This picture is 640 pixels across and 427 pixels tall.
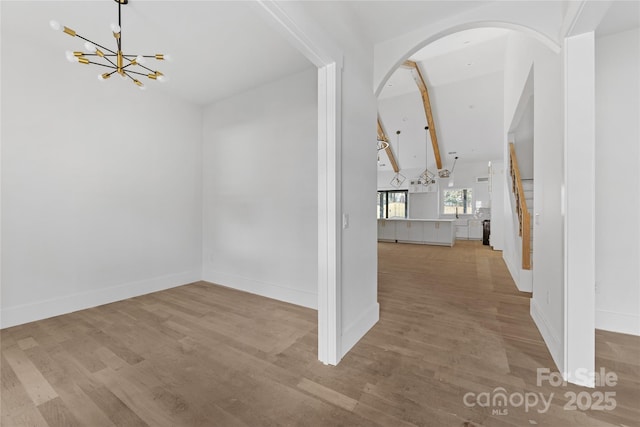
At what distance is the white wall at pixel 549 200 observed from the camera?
75.7 inches

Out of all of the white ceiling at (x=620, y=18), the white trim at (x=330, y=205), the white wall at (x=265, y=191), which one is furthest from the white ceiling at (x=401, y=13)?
the white ceiling at (x=620, y=18)

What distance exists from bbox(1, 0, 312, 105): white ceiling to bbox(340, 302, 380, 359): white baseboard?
2.46m

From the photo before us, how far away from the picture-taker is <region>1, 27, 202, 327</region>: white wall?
2.69 m

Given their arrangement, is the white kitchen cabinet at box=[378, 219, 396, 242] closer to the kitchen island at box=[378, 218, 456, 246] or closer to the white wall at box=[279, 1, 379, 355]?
the kitchen island at box=[378, 218, 456, 246]

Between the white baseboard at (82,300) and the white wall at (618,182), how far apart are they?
5.30m

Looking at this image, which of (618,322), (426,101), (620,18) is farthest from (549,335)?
(426,101)

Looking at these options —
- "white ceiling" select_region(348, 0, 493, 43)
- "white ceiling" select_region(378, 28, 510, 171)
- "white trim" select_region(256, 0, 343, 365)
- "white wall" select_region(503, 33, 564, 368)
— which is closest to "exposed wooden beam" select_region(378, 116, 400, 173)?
"white ceiling" select_region(378, 28, 510, 171)

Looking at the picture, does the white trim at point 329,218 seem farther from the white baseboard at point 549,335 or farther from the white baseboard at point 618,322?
the white baseboard at point 618,322

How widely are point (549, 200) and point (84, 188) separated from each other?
5.02 meters

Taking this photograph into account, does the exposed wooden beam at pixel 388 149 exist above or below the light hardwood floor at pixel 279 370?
above

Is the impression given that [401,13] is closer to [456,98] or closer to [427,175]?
[456,98]

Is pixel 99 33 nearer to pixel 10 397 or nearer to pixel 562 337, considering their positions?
pixel 10 397

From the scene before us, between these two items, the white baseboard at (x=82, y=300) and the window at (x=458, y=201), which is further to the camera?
the window at (x=458, y=201)

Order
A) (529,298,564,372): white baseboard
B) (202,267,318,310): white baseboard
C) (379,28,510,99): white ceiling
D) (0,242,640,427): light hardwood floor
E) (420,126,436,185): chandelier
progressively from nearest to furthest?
(0,242,640,427): light hardwood floor < (529,298,564,372): white baseboard < (202,267,318,310): white baseboard < (379,28,510,99): white ceiling < (420,126,436,185): chandelier
